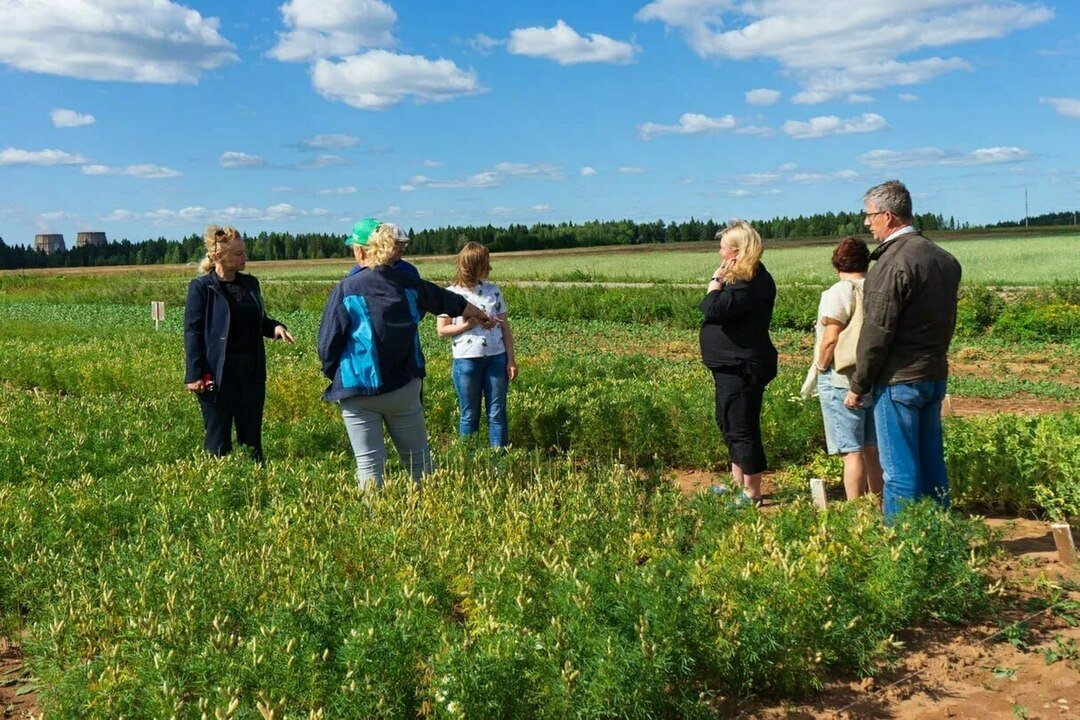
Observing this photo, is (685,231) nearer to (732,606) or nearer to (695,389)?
(695,389)

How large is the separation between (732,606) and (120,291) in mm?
46221

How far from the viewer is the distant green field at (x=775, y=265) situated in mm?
32594

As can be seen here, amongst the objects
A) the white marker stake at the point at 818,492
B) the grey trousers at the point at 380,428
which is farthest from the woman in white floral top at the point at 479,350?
the white marker stake at the point at 818,492

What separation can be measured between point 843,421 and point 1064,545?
137cm

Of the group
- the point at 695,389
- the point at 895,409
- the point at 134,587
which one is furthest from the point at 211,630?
the point at 695,389

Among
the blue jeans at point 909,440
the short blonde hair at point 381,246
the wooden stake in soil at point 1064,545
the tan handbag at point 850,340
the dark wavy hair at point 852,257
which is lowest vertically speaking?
the wooden stake in soil at point 1064,545

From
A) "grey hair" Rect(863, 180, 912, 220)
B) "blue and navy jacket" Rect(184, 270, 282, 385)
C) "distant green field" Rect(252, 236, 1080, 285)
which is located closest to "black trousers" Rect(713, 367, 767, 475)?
"grey hair" Rect(863, 180, 912, 220)

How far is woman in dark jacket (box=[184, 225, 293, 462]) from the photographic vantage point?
22.0ft

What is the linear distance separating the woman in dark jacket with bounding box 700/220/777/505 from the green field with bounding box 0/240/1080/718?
1.92 ft

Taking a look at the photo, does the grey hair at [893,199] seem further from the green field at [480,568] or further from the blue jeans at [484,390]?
the blue jeans at [484,390]

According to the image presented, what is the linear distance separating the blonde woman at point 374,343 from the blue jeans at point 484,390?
1408mm

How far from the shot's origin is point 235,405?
7.08 meters

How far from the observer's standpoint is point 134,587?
4.30 meters

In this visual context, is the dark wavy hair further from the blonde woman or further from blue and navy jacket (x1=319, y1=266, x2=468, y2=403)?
blue and navy jacket (x1=319, y1=266, x2=468, y2=403)
